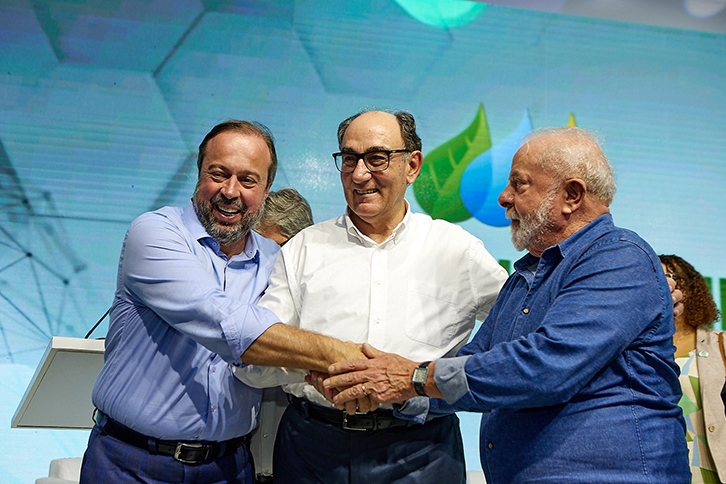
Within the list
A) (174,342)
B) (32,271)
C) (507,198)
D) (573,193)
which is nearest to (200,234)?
(174,342)

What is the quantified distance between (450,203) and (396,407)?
2.52m

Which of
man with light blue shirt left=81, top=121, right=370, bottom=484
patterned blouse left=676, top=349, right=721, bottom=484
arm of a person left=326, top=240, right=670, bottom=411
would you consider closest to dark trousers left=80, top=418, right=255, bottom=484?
man with light blue shirt left=81, top=121, right=370, bottom=484

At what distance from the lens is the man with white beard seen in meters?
1.36

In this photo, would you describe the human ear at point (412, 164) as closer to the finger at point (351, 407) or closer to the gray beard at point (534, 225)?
the gray beard at point (534, 225)

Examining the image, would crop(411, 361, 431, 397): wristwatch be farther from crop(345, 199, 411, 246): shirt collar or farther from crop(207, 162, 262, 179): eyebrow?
crop(207, 162, 262, 179): eyebrow

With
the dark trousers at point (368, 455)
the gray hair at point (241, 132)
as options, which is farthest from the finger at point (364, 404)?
the gray hair at point (241, 132)

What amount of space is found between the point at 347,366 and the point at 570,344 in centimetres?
63

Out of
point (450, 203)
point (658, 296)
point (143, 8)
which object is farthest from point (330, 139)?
point (658, 296)

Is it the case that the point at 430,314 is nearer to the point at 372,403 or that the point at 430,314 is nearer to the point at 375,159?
the point at 372,403

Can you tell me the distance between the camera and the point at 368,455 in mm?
1751

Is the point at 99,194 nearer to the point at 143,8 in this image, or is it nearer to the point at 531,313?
the point at 143,8

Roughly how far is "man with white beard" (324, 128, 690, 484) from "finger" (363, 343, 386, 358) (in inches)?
3.4

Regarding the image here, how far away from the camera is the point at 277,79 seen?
404 cm

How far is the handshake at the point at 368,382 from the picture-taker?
63.6 inches
